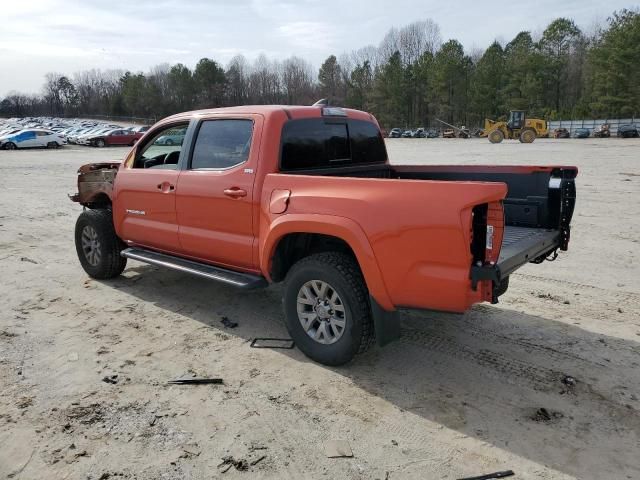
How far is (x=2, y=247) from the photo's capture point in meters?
8.05

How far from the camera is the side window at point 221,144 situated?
451cm

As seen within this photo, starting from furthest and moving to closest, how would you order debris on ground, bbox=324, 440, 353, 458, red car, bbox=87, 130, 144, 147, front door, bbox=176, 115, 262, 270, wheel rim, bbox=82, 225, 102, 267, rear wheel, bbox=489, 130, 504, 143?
rear wheel, bbox=489, 130, 504, 143
red car, bbox=87, 130, 144, 147
wheel rim, bbox=82, 225, 102, 267
front door, bbox=176, 115, 262, 270
debris on ground, bbox=324, 440, 353, 458

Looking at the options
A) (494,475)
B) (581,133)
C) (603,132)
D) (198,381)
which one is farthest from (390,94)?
(494,475)

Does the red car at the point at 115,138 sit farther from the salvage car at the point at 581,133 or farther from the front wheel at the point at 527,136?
the salvage car at the point at 581,133

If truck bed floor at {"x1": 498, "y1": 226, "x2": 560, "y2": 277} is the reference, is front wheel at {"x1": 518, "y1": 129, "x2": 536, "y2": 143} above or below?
above

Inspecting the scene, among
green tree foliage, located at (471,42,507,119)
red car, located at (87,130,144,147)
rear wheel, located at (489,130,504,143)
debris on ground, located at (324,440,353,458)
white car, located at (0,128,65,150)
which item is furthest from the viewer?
green tree foliage, located at (471,42,507,119)

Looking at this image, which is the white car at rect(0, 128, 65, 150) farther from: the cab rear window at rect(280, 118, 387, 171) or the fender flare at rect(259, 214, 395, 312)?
the fender flare at rect(259, 214, 395, 312)

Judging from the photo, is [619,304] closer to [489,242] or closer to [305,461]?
[489,242]

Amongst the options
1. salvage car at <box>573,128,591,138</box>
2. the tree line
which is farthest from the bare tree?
salvage car at <box>573,128,591,138</box>

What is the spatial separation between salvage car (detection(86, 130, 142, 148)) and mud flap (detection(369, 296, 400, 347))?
1632 inches

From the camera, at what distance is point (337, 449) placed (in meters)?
3.02

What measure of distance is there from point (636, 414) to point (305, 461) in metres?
2.13

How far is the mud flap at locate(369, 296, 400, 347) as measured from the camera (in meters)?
3.61

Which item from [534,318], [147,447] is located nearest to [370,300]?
[147,447]
